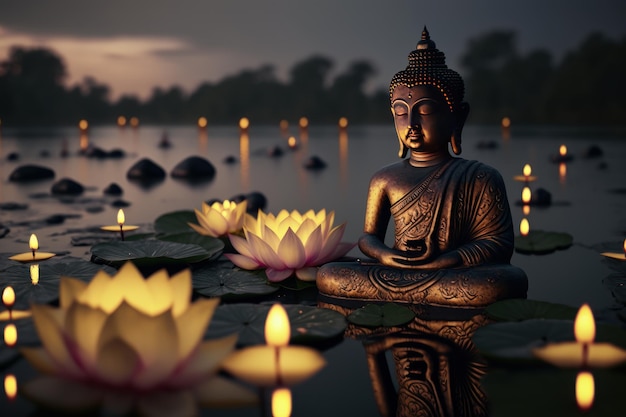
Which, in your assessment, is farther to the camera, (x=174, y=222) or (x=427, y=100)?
(x=174, y=222)

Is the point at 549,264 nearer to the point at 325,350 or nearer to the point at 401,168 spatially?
the point at 401,168

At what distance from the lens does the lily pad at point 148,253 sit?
359 cm

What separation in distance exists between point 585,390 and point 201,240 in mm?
2738

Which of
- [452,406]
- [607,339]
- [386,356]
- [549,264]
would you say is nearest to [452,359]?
[386,356]

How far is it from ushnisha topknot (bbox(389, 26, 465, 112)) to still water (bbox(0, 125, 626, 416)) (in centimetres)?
112

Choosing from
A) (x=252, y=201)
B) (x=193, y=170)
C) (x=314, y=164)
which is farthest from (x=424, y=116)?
(x=314, y=164)

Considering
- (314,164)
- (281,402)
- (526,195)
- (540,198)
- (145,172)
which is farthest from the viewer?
(314,164)

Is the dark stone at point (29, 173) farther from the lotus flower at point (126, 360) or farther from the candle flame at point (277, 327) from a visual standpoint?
the candle flame at point (277, 327)

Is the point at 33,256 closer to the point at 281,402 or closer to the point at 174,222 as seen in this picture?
the point at 174,222

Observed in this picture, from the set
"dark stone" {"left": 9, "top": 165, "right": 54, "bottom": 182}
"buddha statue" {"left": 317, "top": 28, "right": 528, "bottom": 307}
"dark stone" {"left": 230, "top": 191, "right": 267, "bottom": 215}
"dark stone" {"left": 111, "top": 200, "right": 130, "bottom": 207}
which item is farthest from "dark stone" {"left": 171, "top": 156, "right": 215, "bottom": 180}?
"buddha statue" {"left": 317, "top": 28, "right": 528, "bottom": 307}

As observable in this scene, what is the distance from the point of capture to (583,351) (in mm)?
2021

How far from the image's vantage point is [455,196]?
331cm

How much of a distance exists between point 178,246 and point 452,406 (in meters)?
2.26

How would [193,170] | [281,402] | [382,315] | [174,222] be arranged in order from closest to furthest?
[281,402] < [382,315] < [174,222] < [193,170]
